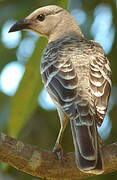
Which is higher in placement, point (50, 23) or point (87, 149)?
point (50, 23)

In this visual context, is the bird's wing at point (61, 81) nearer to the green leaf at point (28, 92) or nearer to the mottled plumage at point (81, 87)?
the mottled plumage at point (81, 87)

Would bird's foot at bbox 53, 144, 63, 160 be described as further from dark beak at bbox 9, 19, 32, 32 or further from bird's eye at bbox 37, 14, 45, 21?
bird's eye at bbox 37, 14, 45, 21

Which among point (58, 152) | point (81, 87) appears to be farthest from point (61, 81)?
point (58, 152)

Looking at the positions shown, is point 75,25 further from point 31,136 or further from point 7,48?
point 31,136

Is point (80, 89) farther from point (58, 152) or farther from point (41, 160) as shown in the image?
point (41, 160)

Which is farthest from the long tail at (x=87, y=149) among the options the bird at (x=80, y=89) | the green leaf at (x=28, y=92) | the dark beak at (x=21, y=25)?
the dark beak at (x=21, y=25)

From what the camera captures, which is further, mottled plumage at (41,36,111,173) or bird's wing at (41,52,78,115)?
bird's wing at (41,52,78,115)

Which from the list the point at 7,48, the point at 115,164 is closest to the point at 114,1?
the point at 7,48

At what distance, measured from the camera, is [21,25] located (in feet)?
17.3

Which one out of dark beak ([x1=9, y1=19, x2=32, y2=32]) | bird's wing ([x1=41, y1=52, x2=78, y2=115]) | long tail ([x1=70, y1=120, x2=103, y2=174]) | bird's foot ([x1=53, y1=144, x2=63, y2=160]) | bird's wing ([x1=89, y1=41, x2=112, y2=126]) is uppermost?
dark beak ([x1=9, y1=19, x2=32, y2=32])

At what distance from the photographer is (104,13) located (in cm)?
601

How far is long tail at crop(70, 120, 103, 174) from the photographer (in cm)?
324

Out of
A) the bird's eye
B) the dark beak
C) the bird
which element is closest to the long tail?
the bird

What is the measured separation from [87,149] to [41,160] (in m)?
0.38
